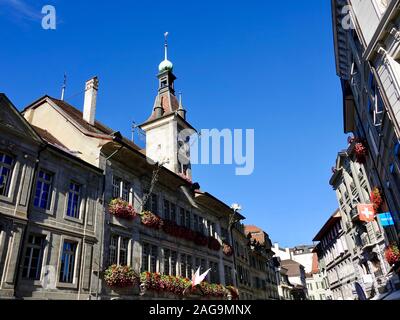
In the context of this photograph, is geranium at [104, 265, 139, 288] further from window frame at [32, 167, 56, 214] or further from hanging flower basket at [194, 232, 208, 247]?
hanging flower basket at [194, 232, 208, 247]

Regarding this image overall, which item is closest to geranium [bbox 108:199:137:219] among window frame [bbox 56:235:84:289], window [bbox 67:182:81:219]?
window [bbox 67:182:81:219]

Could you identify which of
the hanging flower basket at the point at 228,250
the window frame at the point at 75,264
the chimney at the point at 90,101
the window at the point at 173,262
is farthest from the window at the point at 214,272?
the chimney at the point at 90,101

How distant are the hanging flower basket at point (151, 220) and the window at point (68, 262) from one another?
520 centimetres

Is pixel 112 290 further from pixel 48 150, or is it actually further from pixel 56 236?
pixel 48 150

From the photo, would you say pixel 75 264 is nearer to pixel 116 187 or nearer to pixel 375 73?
pixel 116 187

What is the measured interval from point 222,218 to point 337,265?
824 inches

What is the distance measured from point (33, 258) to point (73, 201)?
3373 millimetres

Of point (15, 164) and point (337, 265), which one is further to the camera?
point (337, 265)

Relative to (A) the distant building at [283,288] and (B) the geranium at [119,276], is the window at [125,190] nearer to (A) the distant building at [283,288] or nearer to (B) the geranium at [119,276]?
(B) the geranium at [119,276]

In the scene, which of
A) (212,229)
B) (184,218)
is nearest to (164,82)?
(212,229)

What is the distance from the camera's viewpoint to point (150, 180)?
22188 mm

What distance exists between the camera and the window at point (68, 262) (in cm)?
1449
